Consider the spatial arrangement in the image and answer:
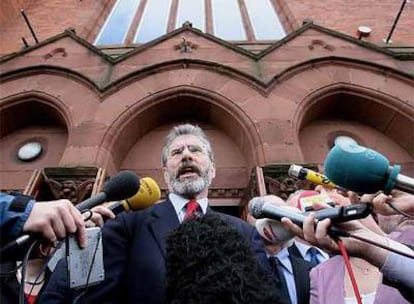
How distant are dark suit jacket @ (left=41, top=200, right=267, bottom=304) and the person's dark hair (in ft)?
1.28

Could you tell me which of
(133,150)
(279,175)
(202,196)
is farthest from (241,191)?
(202,196)

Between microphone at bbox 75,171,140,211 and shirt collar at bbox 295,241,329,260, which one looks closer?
microphone at bbox 75,171,140,211

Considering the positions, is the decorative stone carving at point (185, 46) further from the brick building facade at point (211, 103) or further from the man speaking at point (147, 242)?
the man speaking at point (147, 242)

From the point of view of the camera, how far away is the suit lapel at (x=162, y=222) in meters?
2.37

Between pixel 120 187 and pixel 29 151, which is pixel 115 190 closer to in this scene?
pixel 120 187

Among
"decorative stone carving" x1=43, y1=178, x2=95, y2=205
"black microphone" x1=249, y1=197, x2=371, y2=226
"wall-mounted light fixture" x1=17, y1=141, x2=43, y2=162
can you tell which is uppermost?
"wall-mounted light fixture" x1=17, y1=141, x2=43, y2=162

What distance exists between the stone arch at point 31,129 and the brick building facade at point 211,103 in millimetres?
18

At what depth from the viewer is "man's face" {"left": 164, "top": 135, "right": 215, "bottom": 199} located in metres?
2.86

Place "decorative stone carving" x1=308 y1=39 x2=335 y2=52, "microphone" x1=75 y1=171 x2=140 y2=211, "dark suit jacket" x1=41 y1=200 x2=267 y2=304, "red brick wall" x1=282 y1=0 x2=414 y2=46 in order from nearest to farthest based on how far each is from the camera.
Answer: "microphone" x1=75 y1=171 x2=140 y2=211, "dark suit jacket" x1=41 y1=200 x2=267 y2=304, "decorative stone carving" x1=308 y1=39 x2=335 y2=52, "red brick wall" x1=282 y1=0 x2=414 y2=46

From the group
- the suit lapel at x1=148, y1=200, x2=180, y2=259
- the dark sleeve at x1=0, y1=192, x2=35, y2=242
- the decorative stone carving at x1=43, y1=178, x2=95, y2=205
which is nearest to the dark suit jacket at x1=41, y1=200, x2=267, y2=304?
the suit lapel at x1=148, y1=200, x2=180, y2=259

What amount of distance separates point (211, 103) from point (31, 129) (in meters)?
Answer: 3.14

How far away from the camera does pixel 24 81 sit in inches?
303

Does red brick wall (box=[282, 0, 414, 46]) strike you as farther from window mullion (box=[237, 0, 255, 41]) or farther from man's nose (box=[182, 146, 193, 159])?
man's nose (box=[182, 146, 193, 159])

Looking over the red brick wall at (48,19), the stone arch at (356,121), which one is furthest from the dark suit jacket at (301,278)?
the red brick wall at (48,19)
